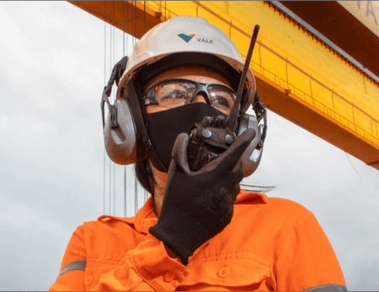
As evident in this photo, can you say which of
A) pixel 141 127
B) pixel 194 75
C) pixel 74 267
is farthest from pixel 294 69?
pixel 74 267

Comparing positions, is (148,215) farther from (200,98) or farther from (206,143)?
(206,143)

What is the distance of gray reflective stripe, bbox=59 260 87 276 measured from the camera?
Answer: 1793mm

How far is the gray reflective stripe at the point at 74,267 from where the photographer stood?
179 cm

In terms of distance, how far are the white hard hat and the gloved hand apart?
0.77 meters

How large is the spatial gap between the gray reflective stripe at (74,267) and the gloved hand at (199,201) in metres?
0.53

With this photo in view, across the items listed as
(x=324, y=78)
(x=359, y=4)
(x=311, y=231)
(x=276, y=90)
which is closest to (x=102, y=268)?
(x=311, y=231)

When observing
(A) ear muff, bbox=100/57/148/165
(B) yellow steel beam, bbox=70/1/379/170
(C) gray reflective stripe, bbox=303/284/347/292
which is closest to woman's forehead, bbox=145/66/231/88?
(A) ear muff, bbox=100/57/148/165

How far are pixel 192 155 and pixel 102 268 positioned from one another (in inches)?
23.6

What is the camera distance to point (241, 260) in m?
1.56

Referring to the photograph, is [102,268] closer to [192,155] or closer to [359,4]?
[192,155]

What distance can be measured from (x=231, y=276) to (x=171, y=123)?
664 mm

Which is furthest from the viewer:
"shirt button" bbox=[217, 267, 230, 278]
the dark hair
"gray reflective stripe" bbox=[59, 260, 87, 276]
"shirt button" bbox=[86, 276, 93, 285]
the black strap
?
the dark hair

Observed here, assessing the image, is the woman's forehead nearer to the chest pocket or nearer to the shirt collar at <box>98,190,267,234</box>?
the shirt collar at <box>98,190,267,234</box>

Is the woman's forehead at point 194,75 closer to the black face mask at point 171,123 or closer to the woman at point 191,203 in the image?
the woman at point 191,203
